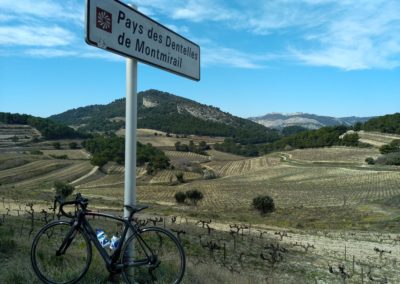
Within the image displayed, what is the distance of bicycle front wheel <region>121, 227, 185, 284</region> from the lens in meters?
3.87

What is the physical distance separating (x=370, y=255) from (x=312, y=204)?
110ft

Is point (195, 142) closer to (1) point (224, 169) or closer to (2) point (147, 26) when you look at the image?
(1) point (224, 169)

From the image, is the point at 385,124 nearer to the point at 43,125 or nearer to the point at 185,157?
the point at 185,157

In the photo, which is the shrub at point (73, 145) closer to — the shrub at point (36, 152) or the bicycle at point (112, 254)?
→ the shrub at point (36, 152)

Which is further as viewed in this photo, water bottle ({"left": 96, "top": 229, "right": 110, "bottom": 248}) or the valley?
the valley

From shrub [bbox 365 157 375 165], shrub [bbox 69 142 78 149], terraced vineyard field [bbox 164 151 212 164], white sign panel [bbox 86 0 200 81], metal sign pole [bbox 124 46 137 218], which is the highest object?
white sign panel [bbox 86 0 200 81]

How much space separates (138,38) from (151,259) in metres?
1.95

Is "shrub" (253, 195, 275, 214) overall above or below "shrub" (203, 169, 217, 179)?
above

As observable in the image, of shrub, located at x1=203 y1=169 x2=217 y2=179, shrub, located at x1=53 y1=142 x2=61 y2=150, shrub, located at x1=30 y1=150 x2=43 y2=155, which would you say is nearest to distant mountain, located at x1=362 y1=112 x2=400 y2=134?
shrub, located at x1=203 y1=169 x2=217 y2=179

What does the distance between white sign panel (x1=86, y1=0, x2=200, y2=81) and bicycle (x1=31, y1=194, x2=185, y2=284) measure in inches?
54.1

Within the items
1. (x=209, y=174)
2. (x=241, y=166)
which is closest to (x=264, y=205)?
(x=209, y=174)

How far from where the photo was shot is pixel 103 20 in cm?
347

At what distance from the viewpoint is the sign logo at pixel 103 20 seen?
3.41 m

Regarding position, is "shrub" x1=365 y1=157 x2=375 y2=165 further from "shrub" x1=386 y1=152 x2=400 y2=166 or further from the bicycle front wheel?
the bicycle front wheel
